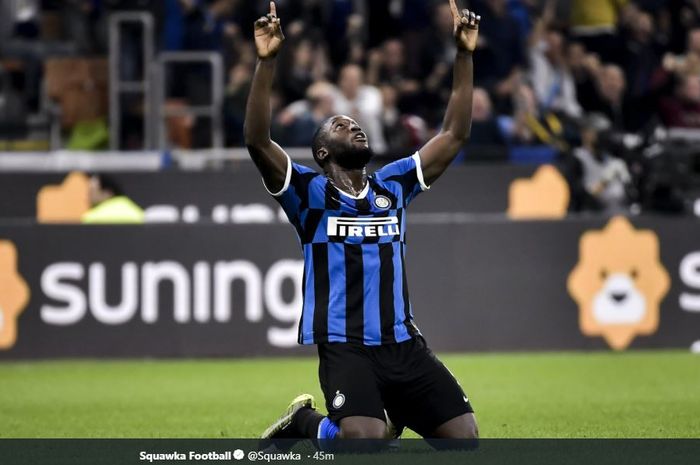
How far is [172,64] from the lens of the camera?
1773cm

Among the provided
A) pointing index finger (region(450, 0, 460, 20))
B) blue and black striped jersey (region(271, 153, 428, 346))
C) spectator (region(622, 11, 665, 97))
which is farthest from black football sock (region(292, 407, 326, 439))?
spectator (region(622, 11, 665, 97))

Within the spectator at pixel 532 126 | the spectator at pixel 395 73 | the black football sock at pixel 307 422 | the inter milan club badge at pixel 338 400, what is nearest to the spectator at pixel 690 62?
the spectator at pixel 532 126

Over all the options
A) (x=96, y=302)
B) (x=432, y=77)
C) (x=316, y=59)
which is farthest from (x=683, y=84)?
(x=96, y=302)

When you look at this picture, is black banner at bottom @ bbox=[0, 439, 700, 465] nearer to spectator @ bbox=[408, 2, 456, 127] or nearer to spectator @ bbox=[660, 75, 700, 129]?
spectator @ bbox=[660, 75, 700, 129]

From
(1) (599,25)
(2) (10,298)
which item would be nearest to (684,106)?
(1) (599,25)

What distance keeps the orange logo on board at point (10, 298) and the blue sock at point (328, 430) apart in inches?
288

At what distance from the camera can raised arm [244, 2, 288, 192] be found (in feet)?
24.6

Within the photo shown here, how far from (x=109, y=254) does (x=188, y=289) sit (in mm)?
799

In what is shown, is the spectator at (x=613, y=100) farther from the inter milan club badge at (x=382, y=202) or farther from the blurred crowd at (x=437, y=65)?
the inter milan club badge at (x=382, y=202)

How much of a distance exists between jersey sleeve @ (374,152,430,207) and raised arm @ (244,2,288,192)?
66 cm

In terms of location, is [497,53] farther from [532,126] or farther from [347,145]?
[347,145]

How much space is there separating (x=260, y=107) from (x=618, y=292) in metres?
7.78

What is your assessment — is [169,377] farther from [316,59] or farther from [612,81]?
[612,81]

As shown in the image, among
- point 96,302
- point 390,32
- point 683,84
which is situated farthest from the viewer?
point 390,32
